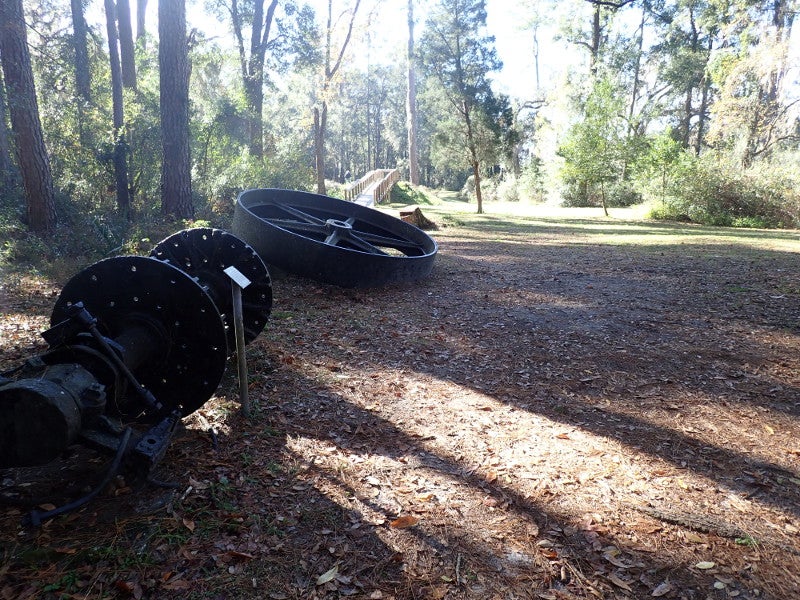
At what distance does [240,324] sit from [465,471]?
1.76m

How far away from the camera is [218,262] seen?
162 inches

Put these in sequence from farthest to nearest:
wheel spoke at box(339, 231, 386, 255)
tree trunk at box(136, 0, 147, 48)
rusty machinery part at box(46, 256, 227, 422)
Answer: tree trunk at box(136, 0, 147, 48)
wheel spoke at box(339, 231, 386, 255)
rusty machinery part at box(46, 256, 227, 422)

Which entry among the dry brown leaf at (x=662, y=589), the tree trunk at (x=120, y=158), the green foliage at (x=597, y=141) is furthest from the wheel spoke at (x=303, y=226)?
the green foliage at (x=597, y=141)

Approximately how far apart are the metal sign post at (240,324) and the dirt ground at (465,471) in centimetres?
14

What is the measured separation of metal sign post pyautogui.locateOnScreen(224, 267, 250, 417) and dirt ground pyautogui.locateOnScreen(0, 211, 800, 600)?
0.14 meters

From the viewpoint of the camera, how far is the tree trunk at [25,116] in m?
8.77

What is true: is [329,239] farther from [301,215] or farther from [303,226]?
[301,215]

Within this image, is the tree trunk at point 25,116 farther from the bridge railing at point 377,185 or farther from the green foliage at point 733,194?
A: the green foliage at point 733,194

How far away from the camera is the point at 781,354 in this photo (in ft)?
16.6

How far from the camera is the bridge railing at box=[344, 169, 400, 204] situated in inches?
1021

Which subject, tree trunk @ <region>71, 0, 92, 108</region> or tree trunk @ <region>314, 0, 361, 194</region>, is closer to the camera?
tree trunk @ <region>71, 0, 92, 108</region>

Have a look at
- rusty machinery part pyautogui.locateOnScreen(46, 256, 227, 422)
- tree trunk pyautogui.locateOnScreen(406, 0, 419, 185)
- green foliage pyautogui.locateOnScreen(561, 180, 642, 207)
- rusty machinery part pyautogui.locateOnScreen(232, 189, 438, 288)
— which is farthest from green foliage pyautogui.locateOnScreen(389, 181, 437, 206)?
rusty machinery part pyautogui.locateOnScreen(46, 256, 227, 422)

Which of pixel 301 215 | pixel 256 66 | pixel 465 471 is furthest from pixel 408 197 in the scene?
pixel 465 471

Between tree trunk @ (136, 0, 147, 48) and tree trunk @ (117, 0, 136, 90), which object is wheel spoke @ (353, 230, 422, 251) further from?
tree trunk @ (136, 0, 147, 48)
